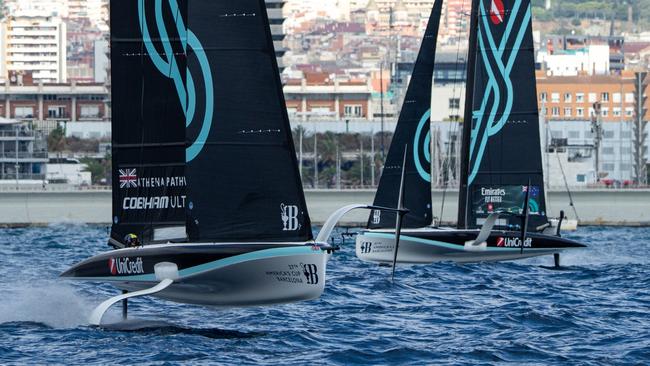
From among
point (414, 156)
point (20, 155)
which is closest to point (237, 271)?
point (414, 156)

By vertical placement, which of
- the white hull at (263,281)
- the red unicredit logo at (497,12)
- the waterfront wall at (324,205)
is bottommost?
the waterfront wall at (324,205)

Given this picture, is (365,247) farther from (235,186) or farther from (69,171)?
(69,171)

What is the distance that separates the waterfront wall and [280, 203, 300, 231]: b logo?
206 feet

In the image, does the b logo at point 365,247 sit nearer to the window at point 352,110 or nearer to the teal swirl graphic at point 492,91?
the teal swirl graphic at point 492,91

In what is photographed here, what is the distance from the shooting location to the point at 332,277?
33250 millimetres

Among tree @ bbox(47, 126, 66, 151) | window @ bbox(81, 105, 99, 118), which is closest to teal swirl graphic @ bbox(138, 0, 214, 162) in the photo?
tree @ bbox(47, 126, 66, 151)

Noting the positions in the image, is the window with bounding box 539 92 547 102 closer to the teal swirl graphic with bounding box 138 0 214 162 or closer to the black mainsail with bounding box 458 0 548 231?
the black mainsail with bounding box 458 0 548 231

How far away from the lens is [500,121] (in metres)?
38.8

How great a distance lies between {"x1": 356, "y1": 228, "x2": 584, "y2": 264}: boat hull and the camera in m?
36.2

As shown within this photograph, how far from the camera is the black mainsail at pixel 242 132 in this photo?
866 inches

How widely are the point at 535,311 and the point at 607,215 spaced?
6379 cm

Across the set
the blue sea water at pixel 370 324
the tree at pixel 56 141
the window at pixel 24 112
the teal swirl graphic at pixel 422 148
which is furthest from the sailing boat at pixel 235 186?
the window at pixel 24 112

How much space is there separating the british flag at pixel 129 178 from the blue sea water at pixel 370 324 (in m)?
2.05

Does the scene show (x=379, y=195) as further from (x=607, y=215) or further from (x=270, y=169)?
(x=607, y=215)
